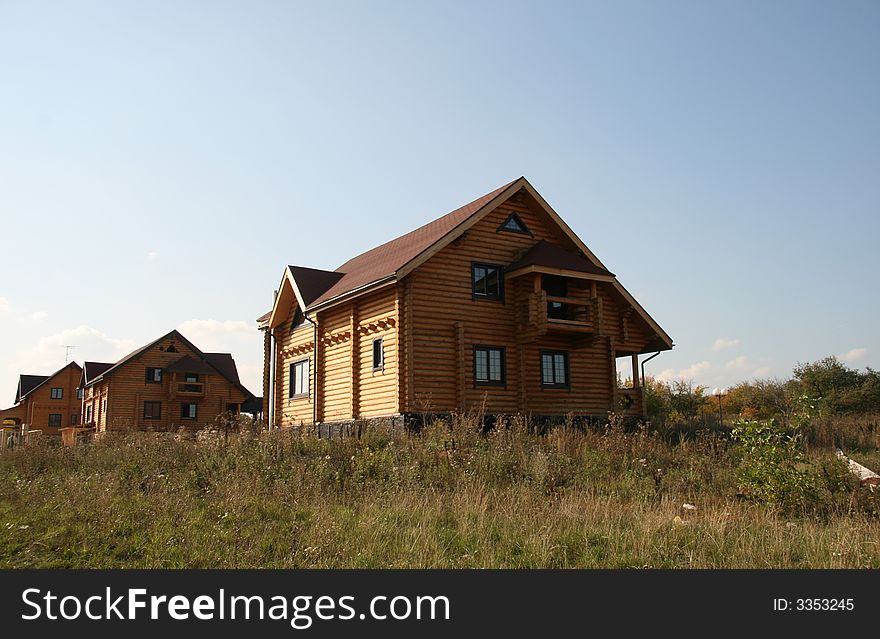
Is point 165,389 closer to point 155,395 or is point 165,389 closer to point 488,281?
point 155,395

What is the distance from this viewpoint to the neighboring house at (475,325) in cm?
2158

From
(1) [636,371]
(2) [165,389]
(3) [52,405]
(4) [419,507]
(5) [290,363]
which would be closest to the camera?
(4) [419,507]

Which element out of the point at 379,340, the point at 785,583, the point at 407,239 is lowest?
the point at 785,583

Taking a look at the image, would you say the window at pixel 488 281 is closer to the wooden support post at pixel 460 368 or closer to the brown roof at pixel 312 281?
the wooden support post at pixel 460 368

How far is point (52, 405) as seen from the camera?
60.5 metres

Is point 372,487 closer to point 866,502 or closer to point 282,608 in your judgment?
point 282,608

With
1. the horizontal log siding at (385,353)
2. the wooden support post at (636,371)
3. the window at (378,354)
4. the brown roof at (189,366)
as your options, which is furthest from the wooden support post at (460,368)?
the brown roof at (189,366)

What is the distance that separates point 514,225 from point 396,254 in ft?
13.3

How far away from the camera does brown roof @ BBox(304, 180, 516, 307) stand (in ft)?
72.5

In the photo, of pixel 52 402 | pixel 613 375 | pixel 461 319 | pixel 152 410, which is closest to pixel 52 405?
pixel 52 402

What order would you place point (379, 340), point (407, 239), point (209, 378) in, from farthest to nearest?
point (209, 378)
point (407, 239)
point (379, 340)

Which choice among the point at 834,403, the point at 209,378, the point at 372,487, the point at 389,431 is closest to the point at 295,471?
the point at 372,487

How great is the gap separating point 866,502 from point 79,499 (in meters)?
11.6

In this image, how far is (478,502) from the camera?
10.2 m
